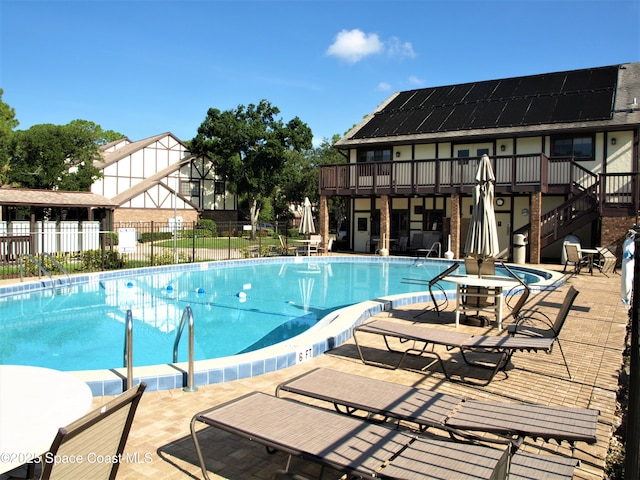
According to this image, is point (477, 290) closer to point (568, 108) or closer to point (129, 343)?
point (129, 343)

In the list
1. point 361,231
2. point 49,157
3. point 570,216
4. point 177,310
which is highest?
point 49,157

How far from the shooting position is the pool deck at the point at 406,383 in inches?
144

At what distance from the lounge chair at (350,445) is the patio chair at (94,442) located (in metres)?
0.85

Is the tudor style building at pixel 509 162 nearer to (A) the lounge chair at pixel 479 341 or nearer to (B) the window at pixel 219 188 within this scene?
(A) the lounge chair at pixel 479 341

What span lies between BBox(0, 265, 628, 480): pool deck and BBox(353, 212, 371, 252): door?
1709cm

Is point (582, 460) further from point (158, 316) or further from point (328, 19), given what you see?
point (328, 19)

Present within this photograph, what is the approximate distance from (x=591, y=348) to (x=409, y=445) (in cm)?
528

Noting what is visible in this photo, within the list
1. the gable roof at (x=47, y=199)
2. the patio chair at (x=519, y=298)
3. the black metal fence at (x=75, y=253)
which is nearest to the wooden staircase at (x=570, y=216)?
the patio chair at (x=519, y=298)

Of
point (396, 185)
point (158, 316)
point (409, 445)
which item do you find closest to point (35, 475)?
point (409, 445)

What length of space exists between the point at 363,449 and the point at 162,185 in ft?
124

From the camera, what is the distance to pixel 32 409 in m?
2.77

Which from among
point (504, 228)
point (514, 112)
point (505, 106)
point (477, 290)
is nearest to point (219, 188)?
point (505, 106)

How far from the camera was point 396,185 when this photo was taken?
22.7 metres

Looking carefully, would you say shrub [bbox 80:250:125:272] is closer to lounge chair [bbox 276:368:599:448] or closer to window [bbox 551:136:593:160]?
lounge chair [bbox 276:368:599:448]
